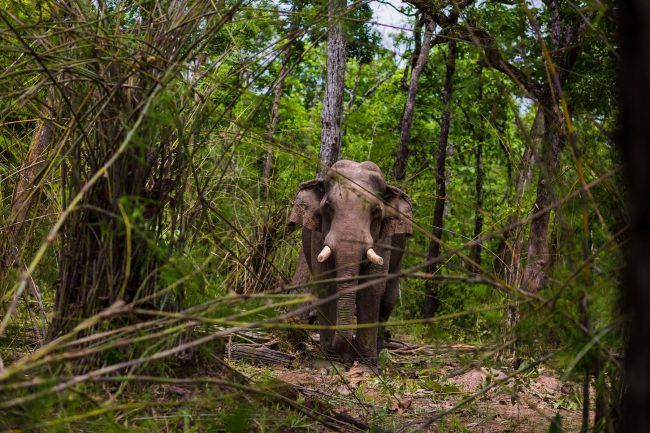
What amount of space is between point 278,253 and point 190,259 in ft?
26.2

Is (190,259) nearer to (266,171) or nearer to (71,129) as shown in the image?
(71,129)

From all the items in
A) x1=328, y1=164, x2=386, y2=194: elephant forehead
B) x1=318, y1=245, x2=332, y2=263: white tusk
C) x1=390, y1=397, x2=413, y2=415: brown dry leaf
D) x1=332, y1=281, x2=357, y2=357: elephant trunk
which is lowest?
x1=390, y1=397, x2=413, y2=415: brown dry leaf

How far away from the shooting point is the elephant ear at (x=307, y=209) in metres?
9.42

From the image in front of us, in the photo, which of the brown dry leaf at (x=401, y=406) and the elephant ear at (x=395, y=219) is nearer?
the brown dry leaf at (x=401, y=406)

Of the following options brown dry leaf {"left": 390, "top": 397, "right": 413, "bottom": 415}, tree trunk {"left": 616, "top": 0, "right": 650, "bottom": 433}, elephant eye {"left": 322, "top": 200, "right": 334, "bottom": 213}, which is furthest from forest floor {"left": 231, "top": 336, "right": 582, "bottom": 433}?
tree trunk {"left": 616, "top": 0, "right": 650, "bottom": 433}

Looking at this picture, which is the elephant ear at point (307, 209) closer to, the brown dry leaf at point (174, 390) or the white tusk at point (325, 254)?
the white tusk at point (325, 254)

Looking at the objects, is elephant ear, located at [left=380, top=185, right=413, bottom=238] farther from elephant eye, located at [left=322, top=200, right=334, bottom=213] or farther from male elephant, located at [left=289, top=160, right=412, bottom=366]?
elephant eye, located at [left=322, top=200, right=334, bottom=213]

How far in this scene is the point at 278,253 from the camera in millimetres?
11711

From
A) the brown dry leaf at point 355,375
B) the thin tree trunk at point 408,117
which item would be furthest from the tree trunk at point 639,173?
the thin tree trunk at point 408,117

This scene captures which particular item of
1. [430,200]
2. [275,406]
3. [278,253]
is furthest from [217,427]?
[430,200]

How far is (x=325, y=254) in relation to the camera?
855 centimetres

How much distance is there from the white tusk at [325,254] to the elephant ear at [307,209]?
2.72ft

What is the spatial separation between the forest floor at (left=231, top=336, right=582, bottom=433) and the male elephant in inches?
16.3

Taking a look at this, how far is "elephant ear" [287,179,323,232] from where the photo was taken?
30.9ft
